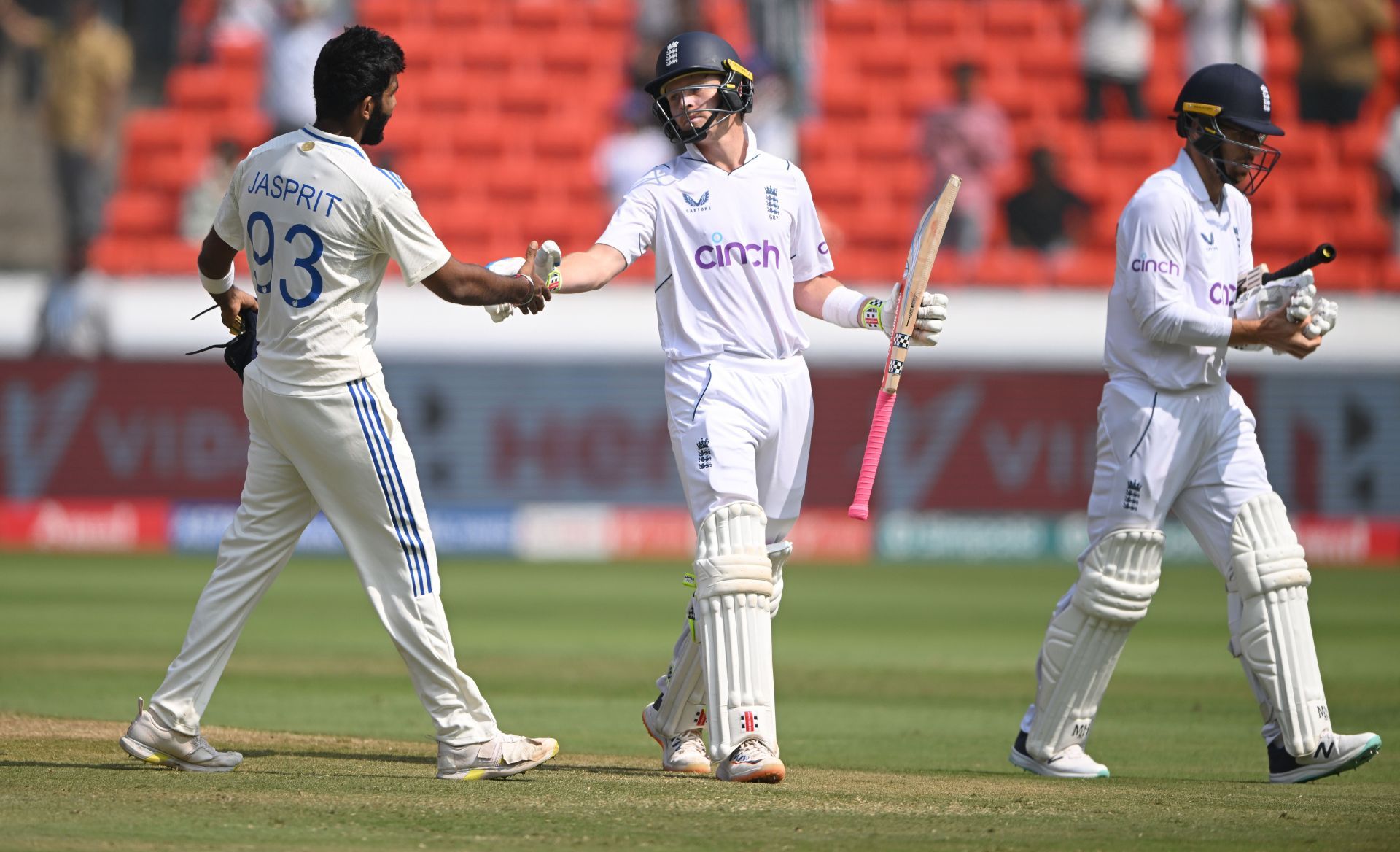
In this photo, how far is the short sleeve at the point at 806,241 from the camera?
5570mm

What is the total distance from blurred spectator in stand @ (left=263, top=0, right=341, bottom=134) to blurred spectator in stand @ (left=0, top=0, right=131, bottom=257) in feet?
5.32

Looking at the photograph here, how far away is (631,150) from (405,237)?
12.7 meters

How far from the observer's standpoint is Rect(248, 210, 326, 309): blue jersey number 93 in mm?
4934

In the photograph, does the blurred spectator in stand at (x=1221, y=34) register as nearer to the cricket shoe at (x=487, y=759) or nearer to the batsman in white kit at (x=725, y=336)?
the batsman in white kit at (x=725, y=336)

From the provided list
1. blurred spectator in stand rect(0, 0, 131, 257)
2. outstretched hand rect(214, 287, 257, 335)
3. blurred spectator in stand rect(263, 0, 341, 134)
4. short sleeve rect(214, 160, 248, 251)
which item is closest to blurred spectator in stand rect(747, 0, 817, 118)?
blurred spectator in stand rect(263, 0, 341, 134)

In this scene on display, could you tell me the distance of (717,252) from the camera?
17.7 ft

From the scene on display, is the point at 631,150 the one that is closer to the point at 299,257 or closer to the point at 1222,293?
the point at 1222,293

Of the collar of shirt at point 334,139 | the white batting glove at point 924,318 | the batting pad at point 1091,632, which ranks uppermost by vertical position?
the collar of shirt at point 334,139

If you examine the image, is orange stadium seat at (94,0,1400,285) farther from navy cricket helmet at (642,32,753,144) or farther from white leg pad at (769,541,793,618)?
white leg pad at (769,541,793,618)

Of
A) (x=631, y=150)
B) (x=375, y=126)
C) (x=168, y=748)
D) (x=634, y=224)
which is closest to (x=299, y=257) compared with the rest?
(x=375, y=126)

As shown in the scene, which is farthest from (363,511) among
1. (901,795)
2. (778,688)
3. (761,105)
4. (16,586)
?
(761,105)

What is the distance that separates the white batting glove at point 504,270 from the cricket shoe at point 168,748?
1519mm

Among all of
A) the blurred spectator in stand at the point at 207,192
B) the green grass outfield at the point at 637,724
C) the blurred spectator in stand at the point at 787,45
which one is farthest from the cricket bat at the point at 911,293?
the blurred spectator in stand at the point at 787,45

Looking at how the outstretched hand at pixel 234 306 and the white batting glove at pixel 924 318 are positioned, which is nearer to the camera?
the white batting glove at pixel 924 318
